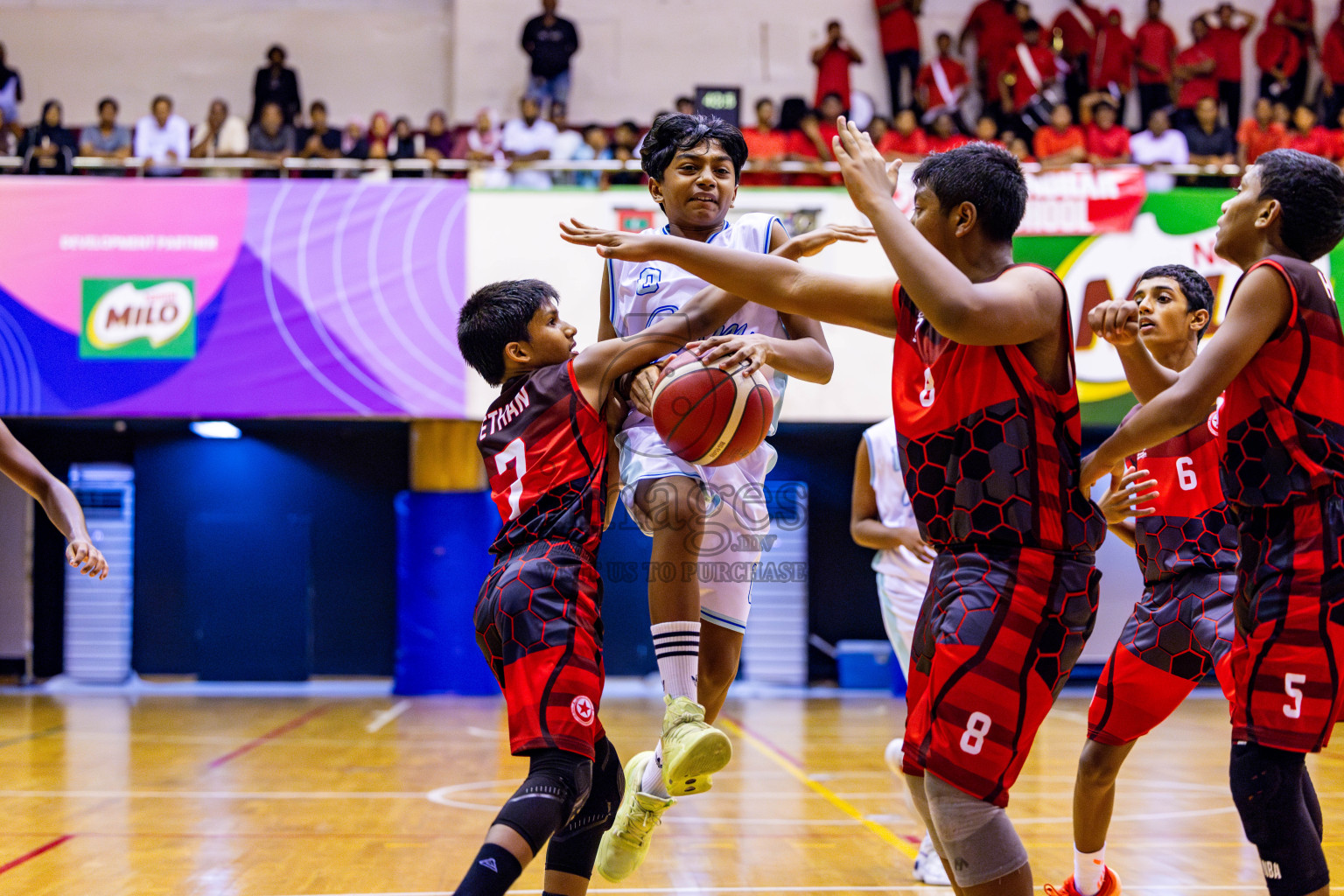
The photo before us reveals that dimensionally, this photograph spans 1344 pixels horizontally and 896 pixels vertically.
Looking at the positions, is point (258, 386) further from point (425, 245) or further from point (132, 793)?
point (132, 793)

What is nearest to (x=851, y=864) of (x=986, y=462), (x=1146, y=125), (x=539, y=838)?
(x=539, y=838)

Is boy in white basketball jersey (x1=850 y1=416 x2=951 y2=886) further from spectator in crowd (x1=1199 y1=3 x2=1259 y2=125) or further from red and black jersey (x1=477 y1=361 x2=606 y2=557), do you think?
spectator in crowd (x1=1199 y1=3 x2=1259 y2=125)

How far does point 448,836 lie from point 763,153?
936 centimetres

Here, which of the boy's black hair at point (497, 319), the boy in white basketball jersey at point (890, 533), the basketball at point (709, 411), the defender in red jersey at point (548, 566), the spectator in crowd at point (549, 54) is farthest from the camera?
the spectator in crowd at point (549, 54)

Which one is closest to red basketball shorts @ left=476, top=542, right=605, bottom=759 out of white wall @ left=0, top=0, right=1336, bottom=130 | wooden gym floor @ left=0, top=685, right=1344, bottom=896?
wooden gym floor @ left=0, top=685, right=1344, bottom=896

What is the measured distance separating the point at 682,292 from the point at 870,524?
1967mm

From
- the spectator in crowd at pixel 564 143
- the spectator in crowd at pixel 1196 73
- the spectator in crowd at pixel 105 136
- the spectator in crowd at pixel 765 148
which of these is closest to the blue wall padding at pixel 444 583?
the spectator in crowd at pixel 564 143

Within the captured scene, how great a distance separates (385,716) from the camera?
415 inches

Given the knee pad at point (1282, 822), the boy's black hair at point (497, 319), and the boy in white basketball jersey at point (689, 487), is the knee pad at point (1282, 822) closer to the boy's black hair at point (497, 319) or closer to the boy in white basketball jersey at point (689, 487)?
the boy in white basketball jersey at point (689, 487)

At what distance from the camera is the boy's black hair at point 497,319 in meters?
3.26

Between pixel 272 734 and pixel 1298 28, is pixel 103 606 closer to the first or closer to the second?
pixel 272 734

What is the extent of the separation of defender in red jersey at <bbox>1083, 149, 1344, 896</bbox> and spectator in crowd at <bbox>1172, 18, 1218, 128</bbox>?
12.3m

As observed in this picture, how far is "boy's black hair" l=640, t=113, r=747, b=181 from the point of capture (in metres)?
3.52

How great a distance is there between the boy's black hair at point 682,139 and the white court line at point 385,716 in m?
6.84
